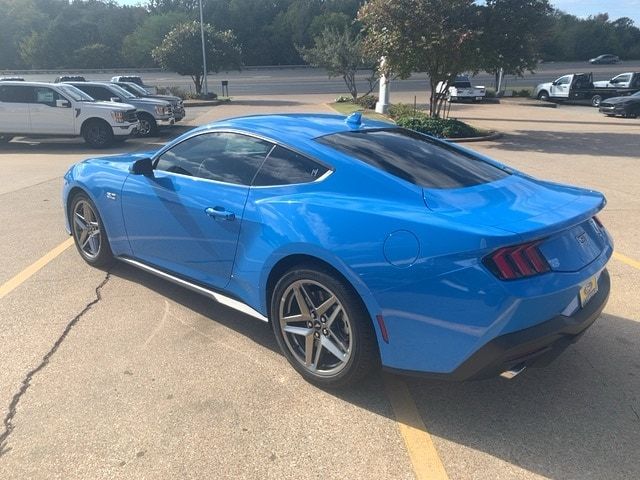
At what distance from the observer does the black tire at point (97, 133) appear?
14664mm

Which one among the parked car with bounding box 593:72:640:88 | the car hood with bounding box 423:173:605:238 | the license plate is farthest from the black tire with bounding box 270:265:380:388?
the parked car with bounding box 593:72:640:88

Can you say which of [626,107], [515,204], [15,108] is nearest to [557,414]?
[515,204]

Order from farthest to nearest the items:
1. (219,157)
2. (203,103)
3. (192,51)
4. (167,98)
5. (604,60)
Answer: (604,60), (192,51), (203,103), (167,98), (219,157)

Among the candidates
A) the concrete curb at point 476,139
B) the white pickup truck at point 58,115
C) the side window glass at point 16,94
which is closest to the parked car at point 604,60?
the concrete curb at point 476,139

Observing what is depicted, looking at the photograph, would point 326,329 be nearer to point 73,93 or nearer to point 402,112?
point 73,93

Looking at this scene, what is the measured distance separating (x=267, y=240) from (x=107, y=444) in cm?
138

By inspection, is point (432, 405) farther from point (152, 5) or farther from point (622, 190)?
Answer: point (152, 5)

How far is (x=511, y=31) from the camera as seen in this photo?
48.7ft

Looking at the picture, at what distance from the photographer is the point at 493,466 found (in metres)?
2.55

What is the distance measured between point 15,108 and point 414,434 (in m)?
15.6

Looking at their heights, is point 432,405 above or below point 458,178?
below

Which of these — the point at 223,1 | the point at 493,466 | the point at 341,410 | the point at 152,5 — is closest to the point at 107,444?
the point at 341,410

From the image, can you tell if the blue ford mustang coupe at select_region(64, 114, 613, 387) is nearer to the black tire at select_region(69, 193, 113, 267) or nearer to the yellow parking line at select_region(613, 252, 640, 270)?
the black tire at select_region(69, 193, 113, 267)

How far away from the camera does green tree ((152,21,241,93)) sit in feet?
117
